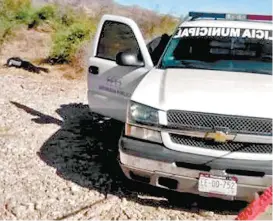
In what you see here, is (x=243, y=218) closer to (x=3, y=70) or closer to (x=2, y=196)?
(x=2, y=196)

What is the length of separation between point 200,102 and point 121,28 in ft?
6.97

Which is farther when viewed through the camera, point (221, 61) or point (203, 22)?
point (203, 22)

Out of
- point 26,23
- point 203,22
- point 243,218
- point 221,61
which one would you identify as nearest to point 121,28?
point 203,22

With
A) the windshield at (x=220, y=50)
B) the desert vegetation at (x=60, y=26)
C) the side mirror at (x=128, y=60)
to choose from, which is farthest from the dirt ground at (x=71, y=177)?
the desert vegetation at (x=60, y=26)

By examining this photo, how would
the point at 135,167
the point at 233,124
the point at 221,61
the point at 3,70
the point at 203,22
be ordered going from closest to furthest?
the point at 233,124 < the point at 135,167 < the point at 221,61 < the point at 203,22 < the point at 3,70

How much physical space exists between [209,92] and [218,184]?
78cm

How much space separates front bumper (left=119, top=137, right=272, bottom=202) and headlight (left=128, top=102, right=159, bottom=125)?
6.8 inches

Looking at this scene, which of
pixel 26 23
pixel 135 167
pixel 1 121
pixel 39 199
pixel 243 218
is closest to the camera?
pixel 243 218

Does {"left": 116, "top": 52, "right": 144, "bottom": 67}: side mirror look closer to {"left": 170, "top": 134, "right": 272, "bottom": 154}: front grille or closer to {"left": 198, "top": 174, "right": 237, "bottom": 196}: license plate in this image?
{"left": 170, "top": 134, "right": 272, "bottom": 154}: front grille

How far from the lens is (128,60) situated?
5.55 meters

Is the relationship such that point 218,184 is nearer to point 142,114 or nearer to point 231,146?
point 231,146

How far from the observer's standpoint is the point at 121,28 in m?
6.13

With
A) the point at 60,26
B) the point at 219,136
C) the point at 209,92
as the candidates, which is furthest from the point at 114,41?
the point at 60,26

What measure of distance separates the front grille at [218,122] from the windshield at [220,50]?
1.11 metres
